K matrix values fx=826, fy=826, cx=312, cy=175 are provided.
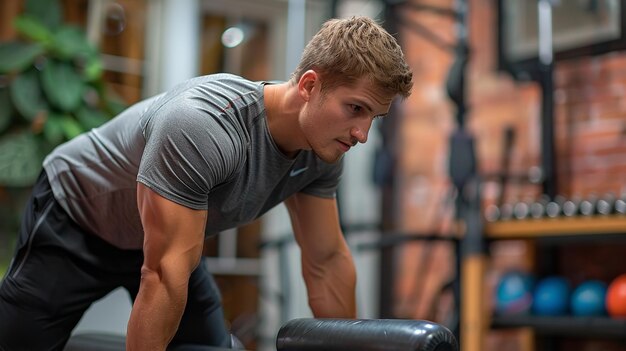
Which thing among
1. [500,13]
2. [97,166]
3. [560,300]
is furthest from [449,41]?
[97,166]

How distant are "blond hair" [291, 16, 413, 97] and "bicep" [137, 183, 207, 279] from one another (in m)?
0.36

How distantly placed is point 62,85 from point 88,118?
20 cm

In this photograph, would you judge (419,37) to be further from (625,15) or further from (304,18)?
(625,15)

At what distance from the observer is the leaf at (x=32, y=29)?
12.9 feet

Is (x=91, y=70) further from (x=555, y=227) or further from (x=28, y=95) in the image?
(x=555, y=227)

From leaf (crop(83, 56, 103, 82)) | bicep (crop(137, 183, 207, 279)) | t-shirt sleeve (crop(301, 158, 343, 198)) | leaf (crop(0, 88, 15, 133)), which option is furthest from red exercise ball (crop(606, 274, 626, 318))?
leaf (crop(0, 88, 15, 133))

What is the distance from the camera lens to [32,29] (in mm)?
3945

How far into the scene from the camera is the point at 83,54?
161 inches

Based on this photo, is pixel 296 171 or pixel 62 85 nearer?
pixel 296 171

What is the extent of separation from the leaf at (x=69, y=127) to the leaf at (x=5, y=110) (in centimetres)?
23

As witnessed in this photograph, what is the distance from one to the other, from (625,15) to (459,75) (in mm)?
710

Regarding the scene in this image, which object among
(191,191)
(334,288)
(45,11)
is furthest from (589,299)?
(45,11)

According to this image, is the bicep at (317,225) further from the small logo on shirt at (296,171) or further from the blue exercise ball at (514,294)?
the blue exercise ball at (514,294)

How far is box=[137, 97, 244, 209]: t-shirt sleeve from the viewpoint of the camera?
149 cm
